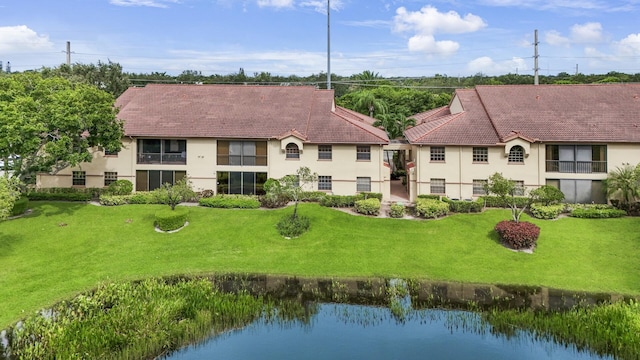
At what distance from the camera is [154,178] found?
36.6 m

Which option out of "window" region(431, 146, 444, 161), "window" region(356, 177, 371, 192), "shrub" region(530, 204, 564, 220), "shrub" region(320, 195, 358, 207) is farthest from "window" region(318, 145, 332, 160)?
"shrub" region(530, 204, 564, 220)

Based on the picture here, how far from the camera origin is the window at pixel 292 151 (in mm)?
35562

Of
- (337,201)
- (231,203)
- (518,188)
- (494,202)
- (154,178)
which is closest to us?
(494,202)

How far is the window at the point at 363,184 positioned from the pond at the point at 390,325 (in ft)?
44.4

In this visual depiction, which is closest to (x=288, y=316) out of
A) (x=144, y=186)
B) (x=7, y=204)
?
(x=7, y=204)

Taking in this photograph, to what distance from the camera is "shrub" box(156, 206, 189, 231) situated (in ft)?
91.9

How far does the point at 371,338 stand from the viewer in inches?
661

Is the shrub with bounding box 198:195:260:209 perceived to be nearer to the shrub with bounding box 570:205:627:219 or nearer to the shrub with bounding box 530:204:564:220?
the shrub with bounding box 530:204:564:220

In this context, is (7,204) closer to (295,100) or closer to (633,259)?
(295,100)

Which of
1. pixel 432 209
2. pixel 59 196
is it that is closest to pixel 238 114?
pixel 59 196

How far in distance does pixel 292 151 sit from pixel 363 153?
5.90 metres

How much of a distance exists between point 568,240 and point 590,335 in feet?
36.1

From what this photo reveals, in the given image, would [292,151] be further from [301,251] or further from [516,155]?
[516,155]

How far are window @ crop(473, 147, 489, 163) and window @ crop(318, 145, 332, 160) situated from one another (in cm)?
1160
